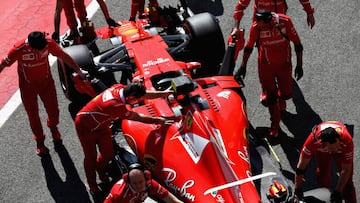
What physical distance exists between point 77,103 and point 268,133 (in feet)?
10.1

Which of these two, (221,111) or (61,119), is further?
(61,119)

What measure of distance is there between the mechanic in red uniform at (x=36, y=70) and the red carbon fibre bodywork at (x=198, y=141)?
4.09 feet

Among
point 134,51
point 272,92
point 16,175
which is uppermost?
point 134,51

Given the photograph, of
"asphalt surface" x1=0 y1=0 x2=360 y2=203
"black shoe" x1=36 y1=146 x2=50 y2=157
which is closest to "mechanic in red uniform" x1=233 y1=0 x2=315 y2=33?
"asphalt surface" x1=0 y1=0 x2=360 y2=203

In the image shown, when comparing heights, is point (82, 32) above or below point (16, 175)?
above

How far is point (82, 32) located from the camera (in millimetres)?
10789

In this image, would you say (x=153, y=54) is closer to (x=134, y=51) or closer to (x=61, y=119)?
(x=134, y=51)

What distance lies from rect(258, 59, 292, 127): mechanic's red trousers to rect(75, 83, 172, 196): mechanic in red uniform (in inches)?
66.6

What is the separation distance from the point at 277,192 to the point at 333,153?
2.59 feet

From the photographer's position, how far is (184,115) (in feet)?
24.9

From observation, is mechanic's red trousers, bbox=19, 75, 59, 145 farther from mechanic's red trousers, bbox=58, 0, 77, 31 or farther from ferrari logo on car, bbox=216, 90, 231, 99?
ferrari logo on car, bbox=216, 90, 231, 99

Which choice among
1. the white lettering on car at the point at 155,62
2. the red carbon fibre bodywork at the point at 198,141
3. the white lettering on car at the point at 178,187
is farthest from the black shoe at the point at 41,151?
the white lettering on car at the point at 178,187

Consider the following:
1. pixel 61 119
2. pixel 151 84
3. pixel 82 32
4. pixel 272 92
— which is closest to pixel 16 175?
pixel 61 119

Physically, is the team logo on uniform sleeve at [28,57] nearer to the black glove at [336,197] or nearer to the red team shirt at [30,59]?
the red team shirt at [30,59]
